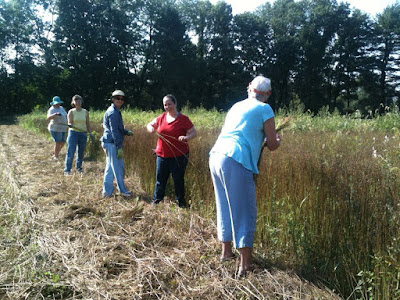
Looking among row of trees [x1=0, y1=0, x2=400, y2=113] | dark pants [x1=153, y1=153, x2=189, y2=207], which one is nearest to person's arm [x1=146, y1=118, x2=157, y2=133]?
dark pants [x1=153, y1=153, x2=189, y2=207]

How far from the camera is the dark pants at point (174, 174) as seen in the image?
4543mm

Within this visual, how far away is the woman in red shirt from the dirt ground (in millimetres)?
318

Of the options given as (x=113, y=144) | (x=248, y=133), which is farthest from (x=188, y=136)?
(x=248, y=133)

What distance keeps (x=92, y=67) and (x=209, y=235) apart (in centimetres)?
3816

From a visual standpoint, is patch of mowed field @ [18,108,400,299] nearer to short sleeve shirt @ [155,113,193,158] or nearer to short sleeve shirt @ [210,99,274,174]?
short sleeve shirt @ [210,99,274,174]

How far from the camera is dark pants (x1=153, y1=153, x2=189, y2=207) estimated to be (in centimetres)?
454

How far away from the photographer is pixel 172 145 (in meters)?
4.48

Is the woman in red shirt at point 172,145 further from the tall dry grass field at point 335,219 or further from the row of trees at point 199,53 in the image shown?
the row of trees at point 199,53

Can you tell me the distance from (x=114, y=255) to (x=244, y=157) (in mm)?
1592

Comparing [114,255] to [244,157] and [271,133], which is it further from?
[271,133]

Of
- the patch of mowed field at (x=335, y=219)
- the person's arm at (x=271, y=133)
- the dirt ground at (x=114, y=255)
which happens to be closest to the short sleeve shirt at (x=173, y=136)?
the dirt ground at (x=114, y=255)

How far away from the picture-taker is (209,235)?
3547 millimetres

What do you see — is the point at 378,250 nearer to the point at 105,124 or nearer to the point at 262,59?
the point at 105,124

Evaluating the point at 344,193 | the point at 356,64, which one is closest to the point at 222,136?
the point at 344,193
